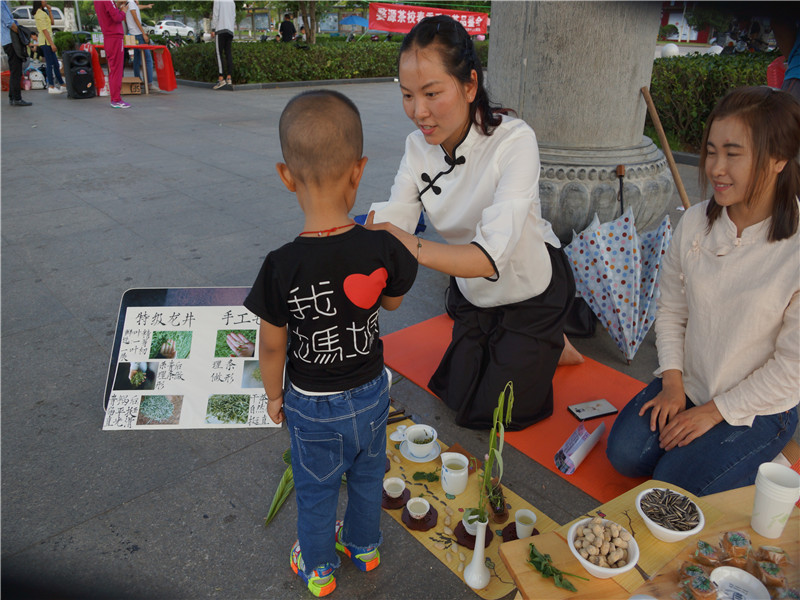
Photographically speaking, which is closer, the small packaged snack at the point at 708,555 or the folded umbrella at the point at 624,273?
the small packaged snack at the point at 708,555

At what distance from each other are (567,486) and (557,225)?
5.96 ft

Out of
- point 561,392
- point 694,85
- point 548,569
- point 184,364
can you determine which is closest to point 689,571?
point 548,569

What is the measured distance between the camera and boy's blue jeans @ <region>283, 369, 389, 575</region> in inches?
65.6

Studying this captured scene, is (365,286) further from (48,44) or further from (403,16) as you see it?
(403,16)

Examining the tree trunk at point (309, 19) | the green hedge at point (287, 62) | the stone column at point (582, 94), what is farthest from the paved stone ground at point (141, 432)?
the tree trunk at point (309, 19)

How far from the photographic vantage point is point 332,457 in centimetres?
170

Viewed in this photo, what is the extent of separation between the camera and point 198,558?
6.40 ft

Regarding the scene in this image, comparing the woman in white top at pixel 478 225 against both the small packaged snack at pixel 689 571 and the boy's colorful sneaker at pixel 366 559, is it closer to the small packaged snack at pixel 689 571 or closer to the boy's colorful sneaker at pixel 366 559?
the boy's colorful sneaker at pixel 366 559

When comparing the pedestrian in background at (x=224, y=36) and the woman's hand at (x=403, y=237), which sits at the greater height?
the pedestrian in background at (x=224, y=36)

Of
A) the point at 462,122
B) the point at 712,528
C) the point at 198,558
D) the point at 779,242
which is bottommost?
the point at 198,558

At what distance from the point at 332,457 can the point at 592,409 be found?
4.95 feet

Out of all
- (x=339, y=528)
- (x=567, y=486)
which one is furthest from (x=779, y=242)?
(x=339, y=528)

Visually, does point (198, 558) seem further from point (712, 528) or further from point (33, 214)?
point (33, 214)

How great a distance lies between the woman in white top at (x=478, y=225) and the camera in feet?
6.89
